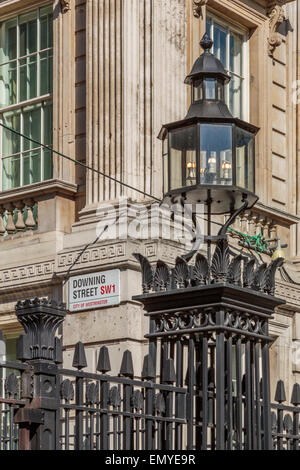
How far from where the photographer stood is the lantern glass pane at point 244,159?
9.67 metres

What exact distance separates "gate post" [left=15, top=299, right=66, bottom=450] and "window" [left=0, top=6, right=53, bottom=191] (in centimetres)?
900

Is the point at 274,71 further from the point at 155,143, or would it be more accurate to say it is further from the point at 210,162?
the point at 210,162

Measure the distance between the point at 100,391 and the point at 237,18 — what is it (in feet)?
35.3

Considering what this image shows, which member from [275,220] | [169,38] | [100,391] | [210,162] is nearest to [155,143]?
[169,38]

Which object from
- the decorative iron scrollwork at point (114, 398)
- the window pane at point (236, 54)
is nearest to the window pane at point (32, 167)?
the window pane at point (236, 54)

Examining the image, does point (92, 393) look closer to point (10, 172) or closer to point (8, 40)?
point (10, 172)

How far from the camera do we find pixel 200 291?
9031 millimetres

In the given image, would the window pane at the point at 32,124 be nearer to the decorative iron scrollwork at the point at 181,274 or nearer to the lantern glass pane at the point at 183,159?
the lantern glass pane at the point at 183,159

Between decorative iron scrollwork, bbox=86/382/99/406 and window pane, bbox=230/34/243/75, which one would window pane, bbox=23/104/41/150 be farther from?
decorative iron scrollwork, bbox=86/382/99/406

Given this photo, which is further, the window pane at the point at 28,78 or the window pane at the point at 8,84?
the window pane at the point at 8,84

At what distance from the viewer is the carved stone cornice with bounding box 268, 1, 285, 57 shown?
1878 centimetres

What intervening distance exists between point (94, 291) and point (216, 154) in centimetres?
644

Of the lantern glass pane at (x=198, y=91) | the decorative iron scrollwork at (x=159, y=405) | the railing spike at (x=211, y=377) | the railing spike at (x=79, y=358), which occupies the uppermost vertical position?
the lantern glass pane at (x=198, y=91)

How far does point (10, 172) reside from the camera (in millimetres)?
17781
